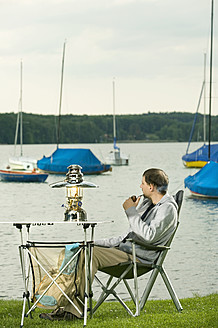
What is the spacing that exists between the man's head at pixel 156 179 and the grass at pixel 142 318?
101 centimetres

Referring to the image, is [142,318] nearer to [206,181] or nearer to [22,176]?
[206,181]

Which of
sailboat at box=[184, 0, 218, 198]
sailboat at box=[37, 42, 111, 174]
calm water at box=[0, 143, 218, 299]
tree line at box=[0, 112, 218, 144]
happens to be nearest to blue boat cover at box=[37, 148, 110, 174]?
sailboat at box=[37, 42, 111, 174]

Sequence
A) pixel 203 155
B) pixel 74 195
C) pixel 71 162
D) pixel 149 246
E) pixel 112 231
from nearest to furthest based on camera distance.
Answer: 1. pixel 149 246
2. pixel 74 195
3. pixel 112 231
4. pixel 71 162
5. pixel 203 155

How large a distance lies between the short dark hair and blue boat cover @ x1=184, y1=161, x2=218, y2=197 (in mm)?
21601

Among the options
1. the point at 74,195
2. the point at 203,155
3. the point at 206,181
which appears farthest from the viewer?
the point at 203,155

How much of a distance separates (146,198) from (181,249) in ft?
35.5

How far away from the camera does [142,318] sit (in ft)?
18.0

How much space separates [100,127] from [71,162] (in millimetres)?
66339

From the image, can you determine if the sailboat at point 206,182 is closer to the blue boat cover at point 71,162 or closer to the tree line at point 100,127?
the blue boat cover at point 71,162

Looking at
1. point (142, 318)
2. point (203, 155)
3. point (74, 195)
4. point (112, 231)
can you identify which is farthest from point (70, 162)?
point (142, 318)

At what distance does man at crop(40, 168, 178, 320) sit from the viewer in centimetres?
550

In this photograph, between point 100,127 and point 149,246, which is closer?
point 149,246

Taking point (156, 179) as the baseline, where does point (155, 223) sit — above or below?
below

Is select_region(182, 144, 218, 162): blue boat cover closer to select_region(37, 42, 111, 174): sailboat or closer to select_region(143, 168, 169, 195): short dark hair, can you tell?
select_region(37, 42, 111, 174): sailboat
